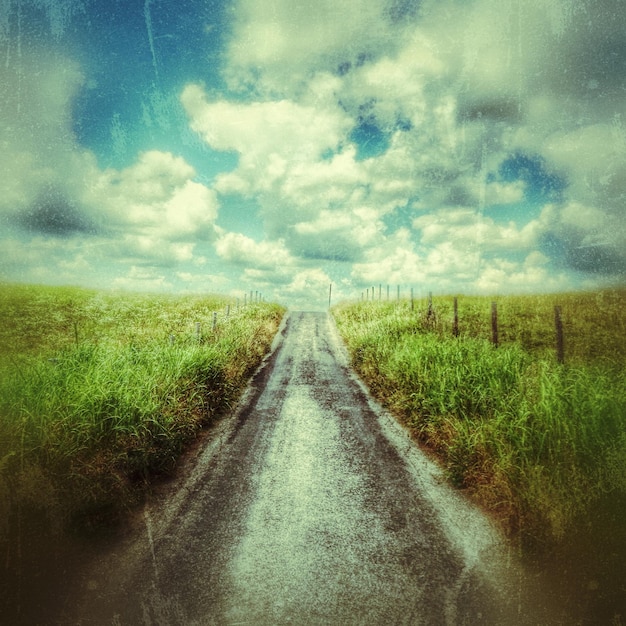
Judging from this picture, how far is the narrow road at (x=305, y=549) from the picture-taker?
3.03 metres

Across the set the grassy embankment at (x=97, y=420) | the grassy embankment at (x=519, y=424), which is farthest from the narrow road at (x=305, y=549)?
the grassy embankment at (x=97, y=420)

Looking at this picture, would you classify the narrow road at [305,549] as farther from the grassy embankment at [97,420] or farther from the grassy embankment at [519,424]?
the grassy embankment at [97,420]

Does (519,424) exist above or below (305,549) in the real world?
above

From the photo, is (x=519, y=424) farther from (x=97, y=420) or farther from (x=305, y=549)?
(x=97, y=420)

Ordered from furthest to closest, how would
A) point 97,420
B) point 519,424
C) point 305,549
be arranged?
point 519,424, point 97,420, point 305,549

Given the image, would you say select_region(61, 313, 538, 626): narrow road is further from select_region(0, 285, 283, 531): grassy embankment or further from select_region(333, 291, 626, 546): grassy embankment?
select_region(0, 285, 283, 531): grassy embankment

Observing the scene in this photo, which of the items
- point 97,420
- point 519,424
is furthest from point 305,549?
point 519,424

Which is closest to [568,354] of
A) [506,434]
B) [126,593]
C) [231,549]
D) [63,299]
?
[506,434]

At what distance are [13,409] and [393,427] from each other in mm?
5943

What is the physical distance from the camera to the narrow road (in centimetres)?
303

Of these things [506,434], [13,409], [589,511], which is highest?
[13,409]

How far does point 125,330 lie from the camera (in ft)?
52.7

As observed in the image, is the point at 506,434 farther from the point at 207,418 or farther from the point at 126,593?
the point at 207,418

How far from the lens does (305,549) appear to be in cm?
379
